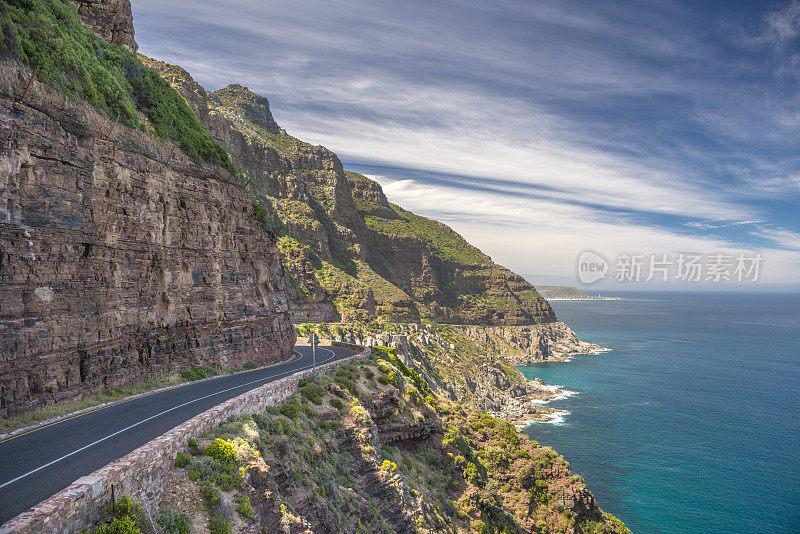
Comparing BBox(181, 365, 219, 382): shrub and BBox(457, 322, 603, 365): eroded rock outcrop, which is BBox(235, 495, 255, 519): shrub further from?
BBox(457, 322, 603, 365): eroded rock outcrop

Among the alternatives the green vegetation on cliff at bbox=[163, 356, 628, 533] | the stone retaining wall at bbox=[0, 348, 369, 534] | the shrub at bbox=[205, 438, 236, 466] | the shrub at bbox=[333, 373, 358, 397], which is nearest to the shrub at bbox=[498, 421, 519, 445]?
the green vegetation on cliff at bbox=[163, 356, 628, 533]

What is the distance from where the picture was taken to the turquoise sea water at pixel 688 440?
57.2 m

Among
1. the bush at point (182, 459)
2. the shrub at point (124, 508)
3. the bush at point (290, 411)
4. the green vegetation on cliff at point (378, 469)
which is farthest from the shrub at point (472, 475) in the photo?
the shrub at point (124, 508)

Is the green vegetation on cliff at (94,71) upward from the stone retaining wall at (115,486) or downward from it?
upward

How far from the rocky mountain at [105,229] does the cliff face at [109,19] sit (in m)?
0.15

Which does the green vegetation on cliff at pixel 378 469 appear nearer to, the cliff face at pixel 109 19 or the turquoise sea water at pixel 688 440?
the turquoise sea water at pixel 688 440

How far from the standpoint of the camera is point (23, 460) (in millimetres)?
13766

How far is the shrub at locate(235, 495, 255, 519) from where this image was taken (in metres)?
15.0

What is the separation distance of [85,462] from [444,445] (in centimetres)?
2903

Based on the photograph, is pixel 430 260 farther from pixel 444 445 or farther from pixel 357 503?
pixel 357 503

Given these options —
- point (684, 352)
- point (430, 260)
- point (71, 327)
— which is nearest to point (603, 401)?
point (684, 352)

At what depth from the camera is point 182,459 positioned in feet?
48.5

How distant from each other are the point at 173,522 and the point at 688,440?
303 ft

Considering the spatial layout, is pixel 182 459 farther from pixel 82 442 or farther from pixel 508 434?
pixel 508 434
